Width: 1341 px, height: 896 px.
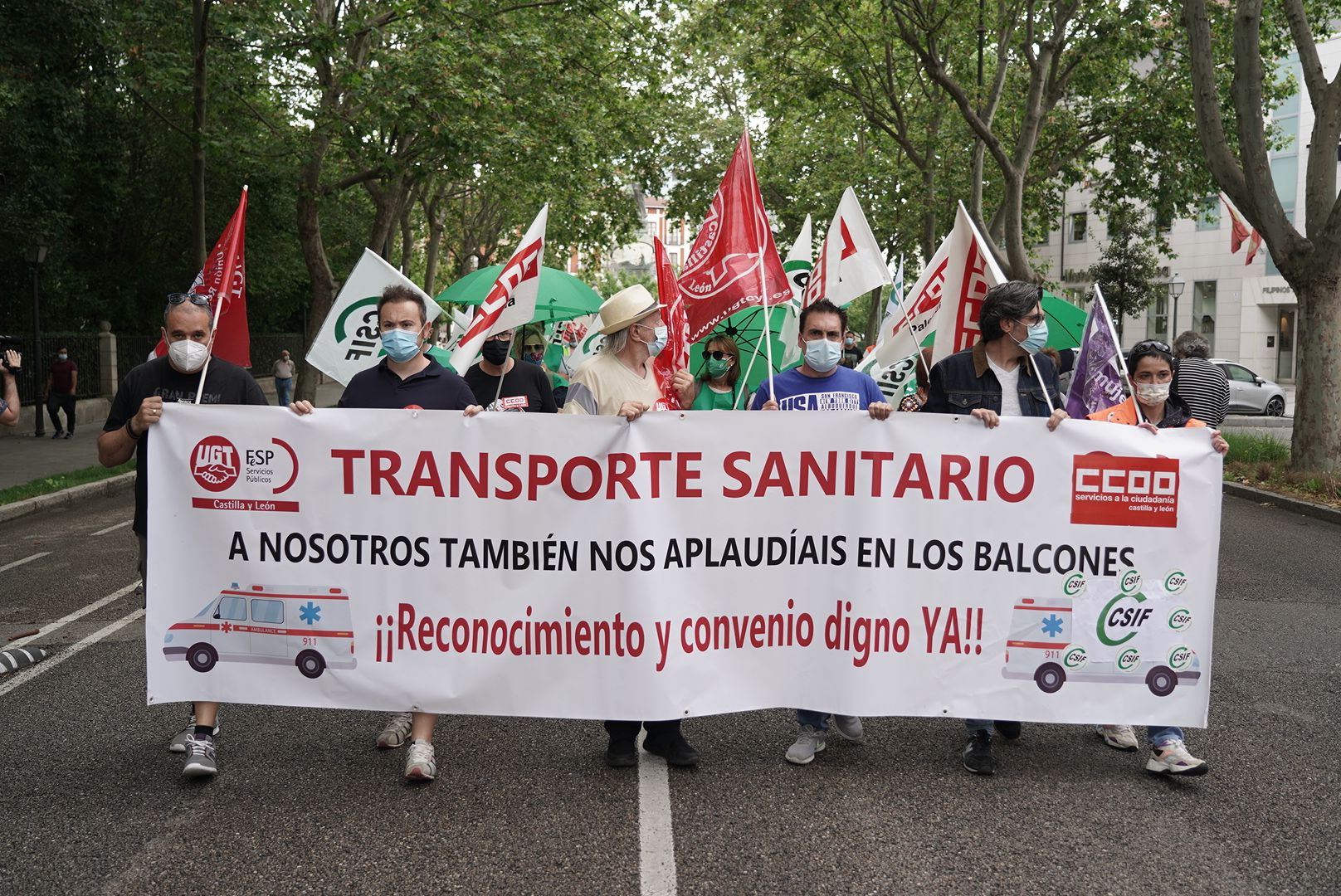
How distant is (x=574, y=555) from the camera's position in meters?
4.64

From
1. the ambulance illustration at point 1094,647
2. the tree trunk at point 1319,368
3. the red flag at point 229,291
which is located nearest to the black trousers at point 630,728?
the ambulance illustration at point 1094,647

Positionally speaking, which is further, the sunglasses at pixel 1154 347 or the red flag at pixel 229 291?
the red flag at pixel 229 291

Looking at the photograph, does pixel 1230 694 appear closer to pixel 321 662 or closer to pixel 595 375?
pixel 595 375

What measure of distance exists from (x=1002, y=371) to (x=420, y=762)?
274 cm

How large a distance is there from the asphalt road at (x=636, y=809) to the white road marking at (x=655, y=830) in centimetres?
2

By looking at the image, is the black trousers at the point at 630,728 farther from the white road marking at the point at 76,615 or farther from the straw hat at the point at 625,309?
the white road marking at the point at 76,615

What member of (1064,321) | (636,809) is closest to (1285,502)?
(1064,321)

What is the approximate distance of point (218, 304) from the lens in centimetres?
505

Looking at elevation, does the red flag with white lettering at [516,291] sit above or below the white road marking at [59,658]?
above

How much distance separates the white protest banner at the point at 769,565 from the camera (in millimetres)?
4637

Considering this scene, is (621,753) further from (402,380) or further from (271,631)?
(402,380)

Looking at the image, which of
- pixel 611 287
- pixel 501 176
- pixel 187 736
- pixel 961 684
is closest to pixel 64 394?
pixel 501 176

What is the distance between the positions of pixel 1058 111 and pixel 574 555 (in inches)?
940

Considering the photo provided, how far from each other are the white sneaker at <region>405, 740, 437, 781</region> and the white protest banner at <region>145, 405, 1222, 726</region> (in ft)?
0.51
